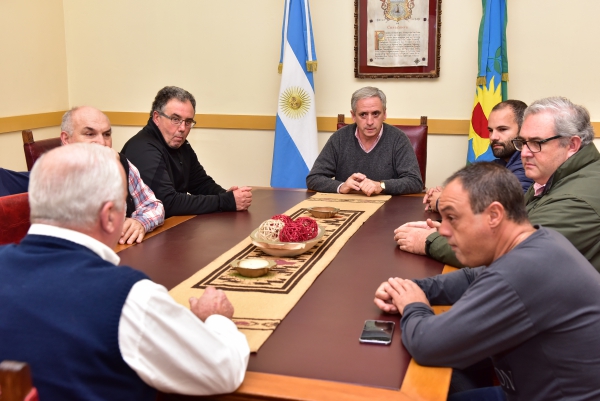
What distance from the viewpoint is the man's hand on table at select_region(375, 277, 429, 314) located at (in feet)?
5.27

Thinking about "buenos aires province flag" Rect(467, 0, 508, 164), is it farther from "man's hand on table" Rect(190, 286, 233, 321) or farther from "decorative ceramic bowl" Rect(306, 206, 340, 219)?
"man's hand on table" Rect(190, 286, 233, 321)

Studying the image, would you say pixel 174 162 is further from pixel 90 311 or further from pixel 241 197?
pixel 90 311

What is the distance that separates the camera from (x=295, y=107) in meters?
4.64

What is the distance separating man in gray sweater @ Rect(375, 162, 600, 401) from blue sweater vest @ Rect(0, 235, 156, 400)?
2.15ft

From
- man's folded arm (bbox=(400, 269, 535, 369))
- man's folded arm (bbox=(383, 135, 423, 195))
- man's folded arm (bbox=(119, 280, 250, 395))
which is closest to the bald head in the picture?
man's folded arm (bbox=(383, 135, 423, 195))

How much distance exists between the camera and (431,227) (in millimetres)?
2309

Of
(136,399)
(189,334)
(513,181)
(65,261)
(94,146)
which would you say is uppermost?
(94,146)

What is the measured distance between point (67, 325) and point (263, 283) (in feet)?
2.58

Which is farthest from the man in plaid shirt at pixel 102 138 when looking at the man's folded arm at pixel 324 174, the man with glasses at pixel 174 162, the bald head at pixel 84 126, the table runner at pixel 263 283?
the man's folded arm at pixel 324 174

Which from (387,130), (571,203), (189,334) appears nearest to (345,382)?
(189,334)

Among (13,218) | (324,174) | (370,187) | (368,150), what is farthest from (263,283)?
(368,150)

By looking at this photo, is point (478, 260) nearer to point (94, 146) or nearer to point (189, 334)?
point (189, 334)

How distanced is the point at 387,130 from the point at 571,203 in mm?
1857

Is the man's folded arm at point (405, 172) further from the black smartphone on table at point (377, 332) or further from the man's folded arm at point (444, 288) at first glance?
the black smartphone on table at point (377, 332)
